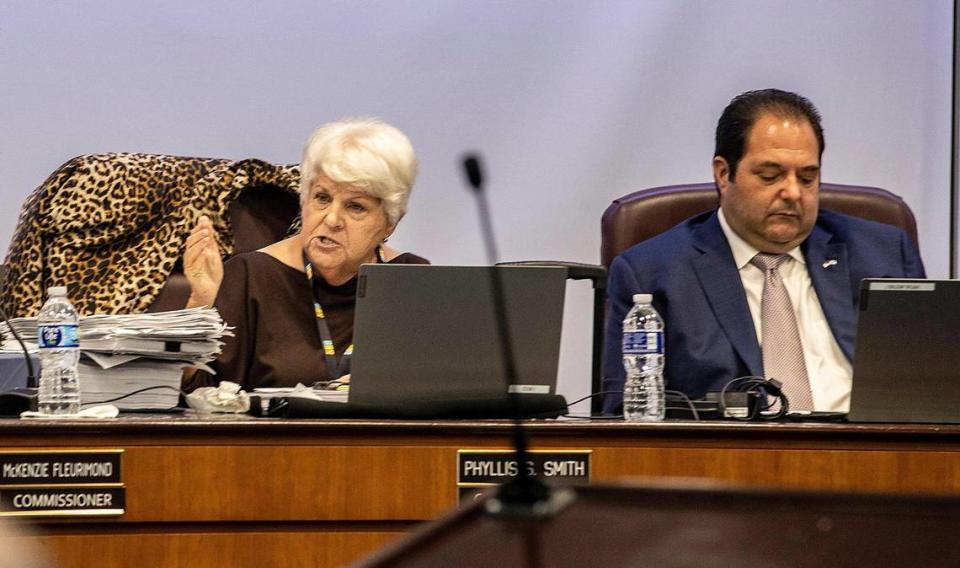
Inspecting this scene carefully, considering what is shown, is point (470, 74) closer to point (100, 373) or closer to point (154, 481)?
point (100, 373)

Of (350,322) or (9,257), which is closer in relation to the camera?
(350,322)

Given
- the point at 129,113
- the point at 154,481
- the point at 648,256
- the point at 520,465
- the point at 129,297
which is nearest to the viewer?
the point at 520,465

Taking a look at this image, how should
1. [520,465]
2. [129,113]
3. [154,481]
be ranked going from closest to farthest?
[520,465], [154,481], [129,113]

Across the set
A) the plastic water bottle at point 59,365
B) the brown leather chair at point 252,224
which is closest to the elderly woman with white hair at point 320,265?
the brown leather chair at point 252,224

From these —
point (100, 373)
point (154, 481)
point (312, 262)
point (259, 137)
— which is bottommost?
point (154, 481)

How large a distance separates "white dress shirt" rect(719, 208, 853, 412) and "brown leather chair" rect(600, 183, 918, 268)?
5.5 inches

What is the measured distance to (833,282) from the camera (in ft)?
9.16

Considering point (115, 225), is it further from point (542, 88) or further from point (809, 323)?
point (809, 323)

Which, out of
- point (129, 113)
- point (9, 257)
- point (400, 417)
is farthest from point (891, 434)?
point (129, 113)

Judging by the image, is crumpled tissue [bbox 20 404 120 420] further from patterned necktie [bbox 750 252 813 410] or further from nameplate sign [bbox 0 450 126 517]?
patterned necktie [bbox 750 252 813 410]

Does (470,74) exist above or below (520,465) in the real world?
above

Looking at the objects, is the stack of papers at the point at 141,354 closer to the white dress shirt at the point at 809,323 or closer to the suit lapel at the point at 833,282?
the white dress shirt at the point at 809,323

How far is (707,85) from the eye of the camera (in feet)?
12.9

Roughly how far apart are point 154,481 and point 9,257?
1580 millimetres
